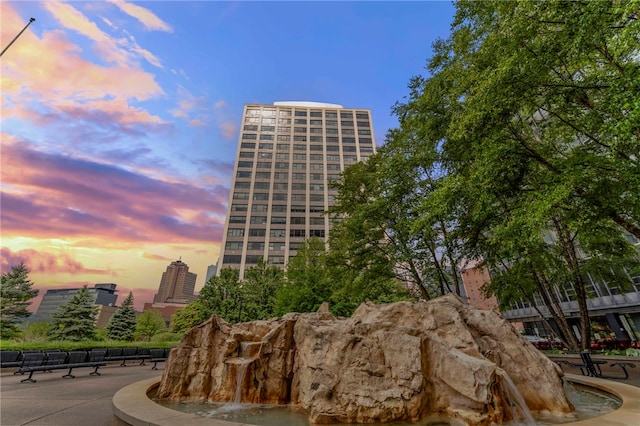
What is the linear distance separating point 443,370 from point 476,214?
7594 millimetres

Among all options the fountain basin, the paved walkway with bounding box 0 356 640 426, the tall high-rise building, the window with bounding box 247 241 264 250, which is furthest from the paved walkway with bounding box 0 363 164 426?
the window with bounding box 247 241 264 250

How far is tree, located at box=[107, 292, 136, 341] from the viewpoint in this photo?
30734 millimetres

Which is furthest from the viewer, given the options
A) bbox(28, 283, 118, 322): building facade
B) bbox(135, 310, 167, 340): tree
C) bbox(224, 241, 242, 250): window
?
bbox(28, 283, 118, 322): building facade

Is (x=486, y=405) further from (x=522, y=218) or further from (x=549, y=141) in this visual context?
(x=549, y=141)

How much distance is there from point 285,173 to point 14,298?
53.8 metres

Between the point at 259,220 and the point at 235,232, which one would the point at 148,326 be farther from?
the point at 259,220

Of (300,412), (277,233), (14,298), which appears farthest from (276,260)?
(300,412)

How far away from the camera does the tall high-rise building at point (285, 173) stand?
6241 cm

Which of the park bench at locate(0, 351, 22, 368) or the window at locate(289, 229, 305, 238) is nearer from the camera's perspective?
the park bench at locate(0, 351, 22, 368)

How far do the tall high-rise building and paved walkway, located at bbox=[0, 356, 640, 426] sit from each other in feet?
155

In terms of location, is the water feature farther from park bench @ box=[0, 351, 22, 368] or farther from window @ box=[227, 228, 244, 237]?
window @ box=[227, 228, 244, 237]

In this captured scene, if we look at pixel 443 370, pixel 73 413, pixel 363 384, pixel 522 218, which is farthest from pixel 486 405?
pixel 73 413

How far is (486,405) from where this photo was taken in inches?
220

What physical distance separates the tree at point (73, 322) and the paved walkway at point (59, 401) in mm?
16572
